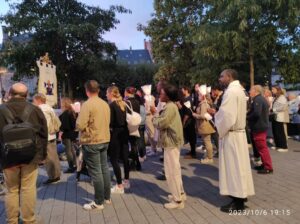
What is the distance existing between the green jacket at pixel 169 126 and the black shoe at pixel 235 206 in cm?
112

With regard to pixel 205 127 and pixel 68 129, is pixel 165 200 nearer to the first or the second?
pixel 205 127

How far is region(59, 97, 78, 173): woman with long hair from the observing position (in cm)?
914

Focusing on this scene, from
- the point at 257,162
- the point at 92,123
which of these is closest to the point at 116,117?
the point at 92,123

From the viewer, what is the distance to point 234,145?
5504 mm

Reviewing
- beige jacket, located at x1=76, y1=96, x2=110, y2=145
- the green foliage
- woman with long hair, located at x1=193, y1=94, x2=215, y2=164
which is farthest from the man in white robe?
the green foliage

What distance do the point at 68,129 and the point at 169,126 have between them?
4.02 m

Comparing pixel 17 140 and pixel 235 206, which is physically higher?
pixel 17 140

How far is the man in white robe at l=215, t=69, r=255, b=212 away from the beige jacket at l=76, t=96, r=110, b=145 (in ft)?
5.70

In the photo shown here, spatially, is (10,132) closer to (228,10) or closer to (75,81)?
(228,10)

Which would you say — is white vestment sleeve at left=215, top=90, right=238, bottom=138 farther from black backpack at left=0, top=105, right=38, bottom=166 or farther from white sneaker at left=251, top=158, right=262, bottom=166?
white sneaker at left=251, top=158, right=262, bottom=166

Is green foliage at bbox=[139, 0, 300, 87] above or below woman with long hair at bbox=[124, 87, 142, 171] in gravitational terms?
above

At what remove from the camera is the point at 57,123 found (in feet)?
26.7

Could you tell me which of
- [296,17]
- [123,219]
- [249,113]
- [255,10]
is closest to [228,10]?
[255,10]

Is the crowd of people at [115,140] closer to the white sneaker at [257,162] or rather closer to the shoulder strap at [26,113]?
the shoulder strap at [26,113]
